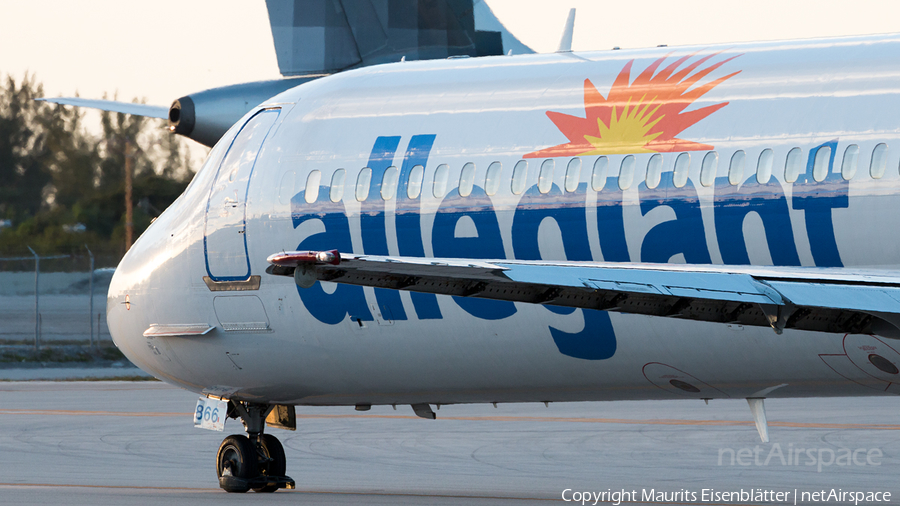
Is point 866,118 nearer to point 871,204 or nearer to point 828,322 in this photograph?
point 871,204

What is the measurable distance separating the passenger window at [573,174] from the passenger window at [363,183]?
84.8 inches

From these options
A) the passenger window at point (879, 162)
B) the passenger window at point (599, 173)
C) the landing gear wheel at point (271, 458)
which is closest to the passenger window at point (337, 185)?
the passenger window at point (599, 173)

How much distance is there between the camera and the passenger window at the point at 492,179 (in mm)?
12336

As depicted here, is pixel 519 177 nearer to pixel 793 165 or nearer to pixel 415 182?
pixel 415 182

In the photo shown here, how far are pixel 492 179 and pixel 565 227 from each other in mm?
934

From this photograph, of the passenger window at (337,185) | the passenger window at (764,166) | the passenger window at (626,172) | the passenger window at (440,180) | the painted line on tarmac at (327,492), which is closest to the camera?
the passenger window at (764,166)

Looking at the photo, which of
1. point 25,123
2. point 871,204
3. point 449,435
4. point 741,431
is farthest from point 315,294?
point 25,123

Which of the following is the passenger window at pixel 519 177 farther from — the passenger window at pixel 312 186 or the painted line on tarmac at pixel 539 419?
the painted line on tarmac at pixel 539 419

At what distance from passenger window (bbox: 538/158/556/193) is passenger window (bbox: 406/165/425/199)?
4.16 ft

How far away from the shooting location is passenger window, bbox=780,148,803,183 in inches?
421

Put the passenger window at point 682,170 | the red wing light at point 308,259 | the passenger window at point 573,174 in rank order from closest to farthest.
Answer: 1. the red wing light at point 308,259
2. the passenger window at point 682,170
3. the passenger window at point 573,174

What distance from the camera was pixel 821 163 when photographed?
10602mm

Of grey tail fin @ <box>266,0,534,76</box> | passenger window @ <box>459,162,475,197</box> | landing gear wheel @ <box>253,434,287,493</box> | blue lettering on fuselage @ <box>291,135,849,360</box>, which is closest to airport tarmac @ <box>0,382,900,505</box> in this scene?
landing gear wheel @ <box>253,434,287,493</box>

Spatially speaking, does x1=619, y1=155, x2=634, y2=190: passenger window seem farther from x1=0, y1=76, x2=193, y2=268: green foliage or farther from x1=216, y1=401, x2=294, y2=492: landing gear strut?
x1=0, y1=76, x2=193, y2=268: green foliage
